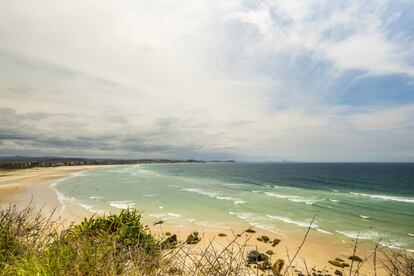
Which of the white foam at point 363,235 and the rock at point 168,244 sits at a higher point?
the rock at point 168,244

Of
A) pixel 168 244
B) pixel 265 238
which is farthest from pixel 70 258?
pixel 265 238

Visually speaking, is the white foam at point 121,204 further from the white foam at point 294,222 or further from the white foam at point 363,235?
the white foam at point 363,235

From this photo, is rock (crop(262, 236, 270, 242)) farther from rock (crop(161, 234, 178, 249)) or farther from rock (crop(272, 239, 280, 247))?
rock (crop(161, 234, 178, 249))

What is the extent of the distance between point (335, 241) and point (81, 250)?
2172cm

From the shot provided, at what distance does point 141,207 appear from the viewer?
109ft

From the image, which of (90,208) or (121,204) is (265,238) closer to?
(121,204)

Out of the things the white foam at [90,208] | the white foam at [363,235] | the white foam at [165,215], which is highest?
the white foam at [90,208]

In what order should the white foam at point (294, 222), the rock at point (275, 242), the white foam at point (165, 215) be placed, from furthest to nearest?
the white foam at point (165, 215) → the white foam at point (294, 222) → the rock at point (275, 242)

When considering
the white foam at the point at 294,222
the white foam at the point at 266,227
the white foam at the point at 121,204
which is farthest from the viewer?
the white foam at the point at 121,204

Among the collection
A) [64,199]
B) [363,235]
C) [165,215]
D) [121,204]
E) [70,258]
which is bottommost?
[363,235]

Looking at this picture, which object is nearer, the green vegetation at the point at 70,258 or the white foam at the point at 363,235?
the green vegetation at the point at 70,258

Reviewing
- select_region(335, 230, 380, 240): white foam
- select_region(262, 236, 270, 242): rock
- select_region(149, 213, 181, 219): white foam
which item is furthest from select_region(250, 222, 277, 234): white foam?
select_region(149, 213, 181, 219): white foam

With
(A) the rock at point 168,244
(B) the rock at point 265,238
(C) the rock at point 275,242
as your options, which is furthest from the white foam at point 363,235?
(A) the rock at point 168,244

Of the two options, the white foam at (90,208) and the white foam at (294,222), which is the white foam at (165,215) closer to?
the white foam at (90,208)
